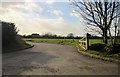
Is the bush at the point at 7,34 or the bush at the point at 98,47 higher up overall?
the bush at the point at 7,34

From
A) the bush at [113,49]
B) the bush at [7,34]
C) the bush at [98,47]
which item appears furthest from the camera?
the bush at [7,34]

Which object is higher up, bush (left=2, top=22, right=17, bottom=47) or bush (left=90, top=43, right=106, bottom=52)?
bush (left=2, top=22, right=17, bottom=47)

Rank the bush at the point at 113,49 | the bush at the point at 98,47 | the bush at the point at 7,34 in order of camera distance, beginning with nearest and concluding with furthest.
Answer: the bush at the point at 113,49 < the bush at the point at 98,47 < the bush at the point at 7,34

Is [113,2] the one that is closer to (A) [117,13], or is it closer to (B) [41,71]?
(A) [117,13]

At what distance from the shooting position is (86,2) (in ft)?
82.1

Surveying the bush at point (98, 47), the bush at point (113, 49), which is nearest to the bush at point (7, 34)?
the bush at point (98, 47)

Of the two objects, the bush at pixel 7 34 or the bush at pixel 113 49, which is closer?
the bush at pixel 113 49

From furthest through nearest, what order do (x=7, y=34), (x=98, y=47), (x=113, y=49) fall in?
(x=7, y=34)
(x=98, y=47)
(x=113, y=49)

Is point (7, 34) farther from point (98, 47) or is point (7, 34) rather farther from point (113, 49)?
point (113, 49)

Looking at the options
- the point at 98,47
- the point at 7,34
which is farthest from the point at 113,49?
the point at 7,34

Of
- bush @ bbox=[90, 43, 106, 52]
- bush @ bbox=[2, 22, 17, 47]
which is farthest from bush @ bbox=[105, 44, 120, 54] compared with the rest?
bush @ bbox=[2, 22, 17, 47]

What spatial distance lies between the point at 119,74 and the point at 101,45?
904cm

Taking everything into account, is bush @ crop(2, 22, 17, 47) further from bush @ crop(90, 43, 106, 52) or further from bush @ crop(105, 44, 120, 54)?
bush @ crop(105, 44, 120, 54)

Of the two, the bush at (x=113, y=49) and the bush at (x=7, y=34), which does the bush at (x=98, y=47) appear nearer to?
the bush at (x=113, y=49)
